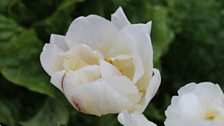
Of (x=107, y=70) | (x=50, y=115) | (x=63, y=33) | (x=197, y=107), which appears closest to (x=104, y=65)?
(x=107, y=70)

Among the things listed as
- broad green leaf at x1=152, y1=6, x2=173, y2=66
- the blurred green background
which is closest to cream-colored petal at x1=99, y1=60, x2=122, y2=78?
the blurred green background

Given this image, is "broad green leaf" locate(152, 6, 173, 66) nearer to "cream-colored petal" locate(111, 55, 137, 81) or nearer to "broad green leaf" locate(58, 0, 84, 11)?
"broad green leaf" locate(58, 0, 84, 11)

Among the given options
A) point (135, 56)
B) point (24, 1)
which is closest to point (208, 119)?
point (135, 56)

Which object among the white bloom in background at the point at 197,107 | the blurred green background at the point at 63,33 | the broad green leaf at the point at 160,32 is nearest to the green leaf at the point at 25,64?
the blurred green background at the point at 63,33

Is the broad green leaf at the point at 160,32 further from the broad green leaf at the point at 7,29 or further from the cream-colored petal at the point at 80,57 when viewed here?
the cream-colored petal at the point at 80,57

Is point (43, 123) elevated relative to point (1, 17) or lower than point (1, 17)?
lower

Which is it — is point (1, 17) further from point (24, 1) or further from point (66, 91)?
point (66, 91)
